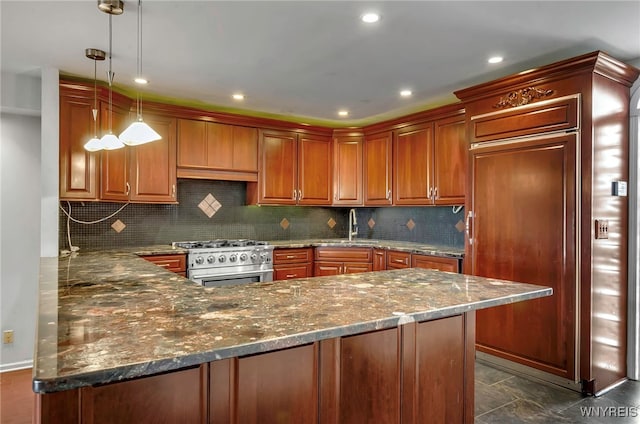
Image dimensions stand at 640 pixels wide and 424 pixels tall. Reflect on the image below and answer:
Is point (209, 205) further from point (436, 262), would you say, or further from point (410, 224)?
point (436, 262)

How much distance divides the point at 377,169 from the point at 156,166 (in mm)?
2430

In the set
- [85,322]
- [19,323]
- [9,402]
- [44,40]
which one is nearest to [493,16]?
[85,322]

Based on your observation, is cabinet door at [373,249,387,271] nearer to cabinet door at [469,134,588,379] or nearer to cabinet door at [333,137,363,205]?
cabinet door at [333,137,363,205]

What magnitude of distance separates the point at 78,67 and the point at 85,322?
270 cm

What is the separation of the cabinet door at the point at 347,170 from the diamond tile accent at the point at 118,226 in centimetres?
239

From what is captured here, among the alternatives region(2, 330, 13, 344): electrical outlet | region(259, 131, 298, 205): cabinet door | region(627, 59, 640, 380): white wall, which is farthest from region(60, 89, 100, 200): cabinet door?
region(627, 59, 640, 380): white wall

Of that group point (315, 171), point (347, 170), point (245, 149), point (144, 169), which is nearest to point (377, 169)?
point (347, 170)

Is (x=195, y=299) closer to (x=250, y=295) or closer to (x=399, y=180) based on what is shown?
(x=250, y=295)

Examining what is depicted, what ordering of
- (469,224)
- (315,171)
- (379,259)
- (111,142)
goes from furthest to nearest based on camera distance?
(315,171) → (379,259) → (469,224) → (111,142)

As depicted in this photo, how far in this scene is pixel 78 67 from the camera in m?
3.10

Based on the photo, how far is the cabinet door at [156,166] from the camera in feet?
12.2

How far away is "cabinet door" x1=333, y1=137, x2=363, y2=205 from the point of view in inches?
191

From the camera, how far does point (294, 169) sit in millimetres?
4691

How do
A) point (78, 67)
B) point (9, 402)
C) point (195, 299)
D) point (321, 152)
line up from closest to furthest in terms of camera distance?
point (195, 299) < point (9, 402) < point (78, 67) < point (321, 152)
